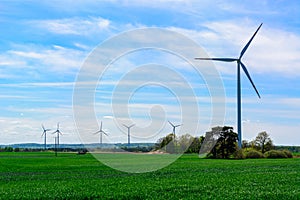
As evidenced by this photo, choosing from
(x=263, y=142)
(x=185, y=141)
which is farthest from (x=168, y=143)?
(x=263, y=142)

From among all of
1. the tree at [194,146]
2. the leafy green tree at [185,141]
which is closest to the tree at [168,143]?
the leafy green tree at [185,141]

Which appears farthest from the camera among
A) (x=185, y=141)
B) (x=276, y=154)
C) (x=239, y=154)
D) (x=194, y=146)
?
(x=194, y=146)

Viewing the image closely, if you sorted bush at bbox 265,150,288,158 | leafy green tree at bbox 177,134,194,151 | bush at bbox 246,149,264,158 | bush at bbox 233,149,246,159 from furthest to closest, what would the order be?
leafy green tree at bbox 177,134,194,151 < bush at bbox 265,150,288,158 < bush at bbox 246,149,264,158 < bush at bbox 233,149,246,159

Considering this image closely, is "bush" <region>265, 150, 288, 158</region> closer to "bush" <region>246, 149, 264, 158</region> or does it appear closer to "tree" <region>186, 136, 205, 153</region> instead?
"bush" <region>246, 149, 264, 158</region>

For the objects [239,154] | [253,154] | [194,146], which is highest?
[239,154]

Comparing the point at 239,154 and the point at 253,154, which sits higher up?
the point at 239,154

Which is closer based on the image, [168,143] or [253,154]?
[253,154]

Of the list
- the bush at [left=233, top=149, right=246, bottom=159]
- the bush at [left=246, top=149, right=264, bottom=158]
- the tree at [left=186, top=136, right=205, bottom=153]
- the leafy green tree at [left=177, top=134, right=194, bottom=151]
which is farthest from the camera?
the leafy green tree at [left=177, top=134, right=194, bottom=151]

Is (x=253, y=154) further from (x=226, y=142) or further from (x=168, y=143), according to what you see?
(x=168, y=143)

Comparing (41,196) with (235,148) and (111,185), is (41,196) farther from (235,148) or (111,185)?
(235,148)

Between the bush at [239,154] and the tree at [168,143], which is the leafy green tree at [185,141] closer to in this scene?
the tree at [168,143]

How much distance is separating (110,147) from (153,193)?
14909cm

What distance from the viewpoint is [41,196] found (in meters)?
29.4

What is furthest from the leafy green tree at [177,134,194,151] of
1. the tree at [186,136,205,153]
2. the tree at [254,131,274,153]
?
the tree at [254,131,274,153]
